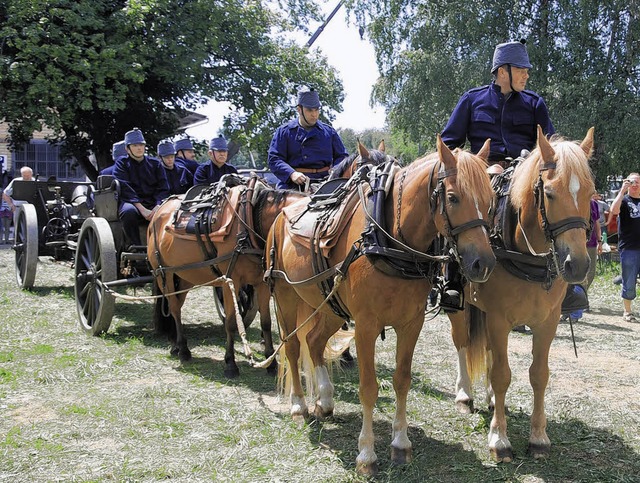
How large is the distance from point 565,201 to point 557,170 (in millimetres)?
181

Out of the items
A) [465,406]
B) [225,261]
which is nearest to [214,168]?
[225,261]

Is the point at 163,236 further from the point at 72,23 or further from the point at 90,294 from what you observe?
the point at 72,23

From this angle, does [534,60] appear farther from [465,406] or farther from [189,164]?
[465,406]

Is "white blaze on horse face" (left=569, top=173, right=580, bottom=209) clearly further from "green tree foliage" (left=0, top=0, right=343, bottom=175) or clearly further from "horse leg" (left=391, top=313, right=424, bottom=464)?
"green tree foliage" (left=0, top=0, right=343, bottom=175)

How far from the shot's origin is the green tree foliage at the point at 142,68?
1403cm

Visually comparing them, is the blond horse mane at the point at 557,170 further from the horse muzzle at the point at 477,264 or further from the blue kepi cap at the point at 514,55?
the blue kepi cap at the point at 514,55

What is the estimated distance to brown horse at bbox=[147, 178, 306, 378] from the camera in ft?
18.9

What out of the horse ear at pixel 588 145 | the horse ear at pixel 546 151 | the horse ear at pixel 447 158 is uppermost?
the horse ear at pixel 588 145

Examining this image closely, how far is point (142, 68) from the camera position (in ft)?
47.7

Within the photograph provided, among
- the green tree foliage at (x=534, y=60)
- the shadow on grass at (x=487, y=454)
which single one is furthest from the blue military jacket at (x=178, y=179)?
the green tree foliage at (x=534, y=60)

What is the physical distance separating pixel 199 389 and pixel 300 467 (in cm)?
182

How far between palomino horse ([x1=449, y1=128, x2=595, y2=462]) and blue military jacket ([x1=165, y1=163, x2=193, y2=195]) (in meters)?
5.78

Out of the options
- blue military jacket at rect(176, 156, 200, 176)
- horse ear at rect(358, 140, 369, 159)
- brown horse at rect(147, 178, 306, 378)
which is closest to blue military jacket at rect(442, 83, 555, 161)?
horse ear at rect(358, 140, 369, 159)

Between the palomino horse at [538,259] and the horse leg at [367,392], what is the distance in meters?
0.76
